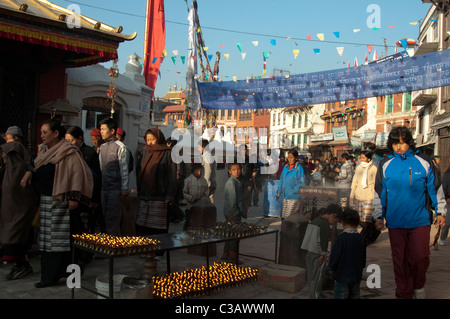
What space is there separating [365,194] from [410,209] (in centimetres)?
377

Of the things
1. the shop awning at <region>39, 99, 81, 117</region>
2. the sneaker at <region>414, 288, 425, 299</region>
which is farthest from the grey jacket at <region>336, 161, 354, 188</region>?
the shop awning at <region>39, 99, 81, 117</region>

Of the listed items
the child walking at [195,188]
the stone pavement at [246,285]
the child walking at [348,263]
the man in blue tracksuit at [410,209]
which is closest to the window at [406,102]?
the stone pavement at [246,285]

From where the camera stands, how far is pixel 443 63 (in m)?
8.35

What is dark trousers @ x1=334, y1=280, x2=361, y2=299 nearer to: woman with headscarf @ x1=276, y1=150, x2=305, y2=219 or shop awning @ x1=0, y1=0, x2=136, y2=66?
woman with headscarf @ x1=276, y1=150, x2=305, y2=219

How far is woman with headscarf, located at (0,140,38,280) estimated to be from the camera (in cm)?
543

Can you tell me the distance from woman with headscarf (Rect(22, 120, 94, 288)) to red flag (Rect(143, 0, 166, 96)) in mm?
10313

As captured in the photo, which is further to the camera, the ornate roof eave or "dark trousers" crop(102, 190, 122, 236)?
the ornate roof eave

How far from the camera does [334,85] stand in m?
9.82

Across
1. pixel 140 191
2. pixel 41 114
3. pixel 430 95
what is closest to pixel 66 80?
pixel 41 114

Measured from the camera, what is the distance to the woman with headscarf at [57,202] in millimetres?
5008

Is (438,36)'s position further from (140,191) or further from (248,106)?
(140,191)

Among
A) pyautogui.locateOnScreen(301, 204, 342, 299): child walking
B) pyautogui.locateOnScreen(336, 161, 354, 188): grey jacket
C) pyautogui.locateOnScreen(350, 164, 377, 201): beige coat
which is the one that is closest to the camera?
pyautogui.locateOnScreen(301, 204, 342, 299): child walking

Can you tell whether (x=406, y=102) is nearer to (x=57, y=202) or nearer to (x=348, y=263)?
(x=348, y=263)
